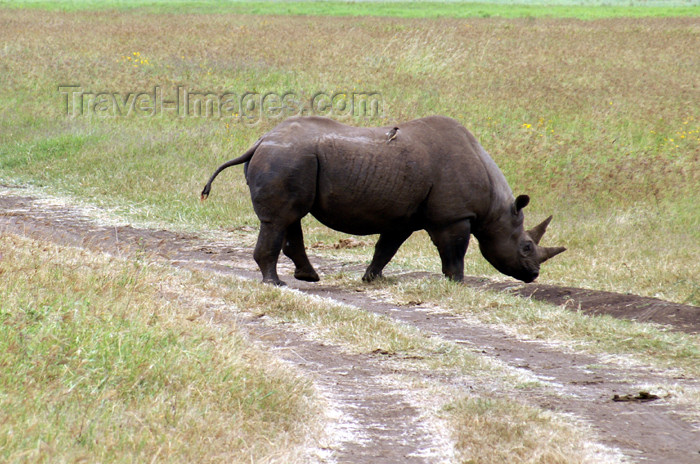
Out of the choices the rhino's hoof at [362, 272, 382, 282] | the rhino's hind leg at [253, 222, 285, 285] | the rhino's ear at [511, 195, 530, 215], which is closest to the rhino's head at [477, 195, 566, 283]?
the rhino's ear at [511, 195, 530, 215]

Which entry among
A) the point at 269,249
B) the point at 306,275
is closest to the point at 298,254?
the point at 306,275

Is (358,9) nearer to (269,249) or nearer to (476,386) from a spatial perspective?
(269,249)

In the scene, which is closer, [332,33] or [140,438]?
[140,438]

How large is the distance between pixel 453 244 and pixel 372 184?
1031 mm

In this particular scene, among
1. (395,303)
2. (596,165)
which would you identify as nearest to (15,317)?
(395,303)

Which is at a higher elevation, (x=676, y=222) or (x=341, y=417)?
(x=341, y=417)

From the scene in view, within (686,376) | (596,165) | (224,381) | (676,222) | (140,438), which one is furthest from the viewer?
(596,165)

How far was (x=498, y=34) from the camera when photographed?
80.5ft

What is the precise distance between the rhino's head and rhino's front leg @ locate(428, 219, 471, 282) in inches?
17.8

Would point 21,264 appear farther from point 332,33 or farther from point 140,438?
point 332,33

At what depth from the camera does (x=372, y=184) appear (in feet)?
28.3

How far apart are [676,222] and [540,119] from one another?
502cm

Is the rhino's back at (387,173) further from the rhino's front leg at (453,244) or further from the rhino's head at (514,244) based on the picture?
the rhino's head at (514,244)

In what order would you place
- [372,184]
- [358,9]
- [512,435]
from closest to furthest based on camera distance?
1. [512,435]
2. [372,184]
3. [358,9]
